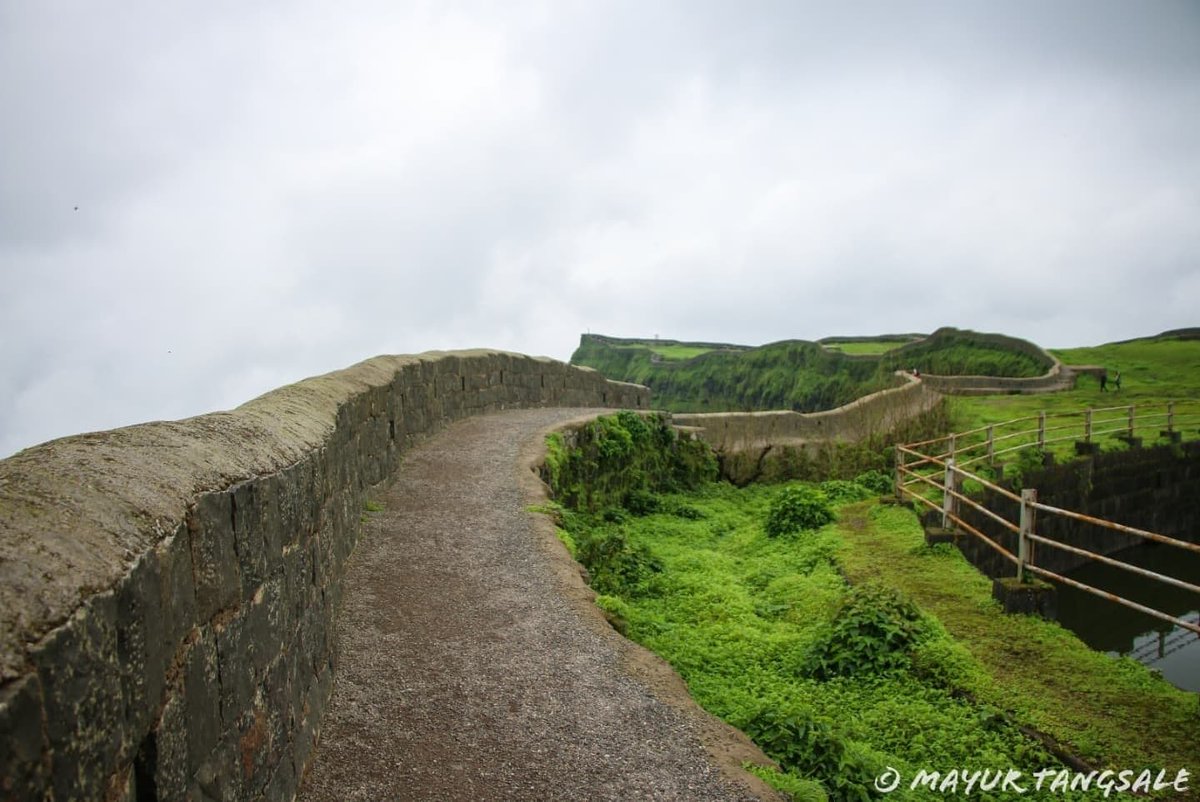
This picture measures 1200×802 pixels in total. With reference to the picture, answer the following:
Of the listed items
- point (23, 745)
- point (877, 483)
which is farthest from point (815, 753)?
point (877, 483)

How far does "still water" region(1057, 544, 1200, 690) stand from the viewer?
460 inches

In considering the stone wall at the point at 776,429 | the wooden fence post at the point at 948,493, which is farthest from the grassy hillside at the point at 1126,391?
the wooden fence post at the point at 948,493

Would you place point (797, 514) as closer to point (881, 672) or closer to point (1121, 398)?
point (881, 672)

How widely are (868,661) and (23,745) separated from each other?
20.6 ft

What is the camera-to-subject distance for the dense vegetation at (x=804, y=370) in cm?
3312

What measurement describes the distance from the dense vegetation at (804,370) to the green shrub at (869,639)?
16.5 m

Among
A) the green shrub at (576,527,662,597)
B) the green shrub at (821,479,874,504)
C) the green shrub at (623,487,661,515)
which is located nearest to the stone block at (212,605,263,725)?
the green shrub at (576,527,662,597)

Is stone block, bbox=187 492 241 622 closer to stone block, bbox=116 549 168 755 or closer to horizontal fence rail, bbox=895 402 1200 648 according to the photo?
stone block, bbox=116 549 168 755

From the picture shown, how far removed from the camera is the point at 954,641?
280 inches

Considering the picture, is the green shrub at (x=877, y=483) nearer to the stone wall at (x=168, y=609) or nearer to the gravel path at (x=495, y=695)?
the gravel path at (x=495, y=695)

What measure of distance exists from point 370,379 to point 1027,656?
651 cm

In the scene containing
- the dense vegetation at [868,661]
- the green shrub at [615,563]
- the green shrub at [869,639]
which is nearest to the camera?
the dense vegetation at [868,661]

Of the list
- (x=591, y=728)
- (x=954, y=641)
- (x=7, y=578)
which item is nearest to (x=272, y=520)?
(x=7, y=578)

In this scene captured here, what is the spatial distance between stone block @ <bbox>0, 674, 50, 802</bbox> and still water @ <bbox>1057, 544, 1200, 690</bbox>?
11.8 m
